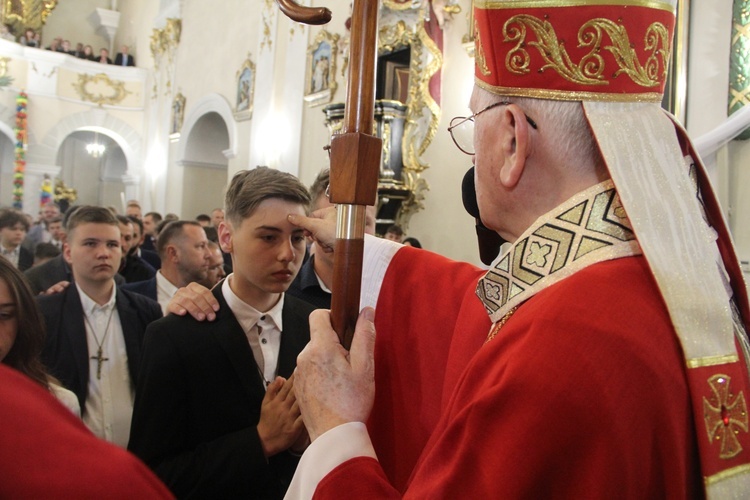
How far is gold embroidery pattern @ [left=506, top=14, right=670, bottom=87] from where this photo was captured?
105cm

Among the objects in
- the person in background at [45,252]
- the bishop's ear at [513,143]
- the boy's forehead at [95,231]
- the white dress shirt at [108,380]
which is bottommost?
the white dress shirt at [108,380]

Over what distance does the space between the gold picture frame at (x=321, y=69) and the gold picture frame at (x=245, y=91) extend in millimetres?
1964

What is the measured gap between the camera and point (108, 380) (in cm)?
265

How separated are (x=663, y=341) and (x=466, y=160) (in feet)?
18.8

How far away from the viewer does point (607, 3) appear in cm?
104

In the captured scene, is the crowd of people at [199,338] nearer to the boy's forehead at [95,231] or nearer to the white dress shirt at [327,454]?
the boy's forehead at [95,231]

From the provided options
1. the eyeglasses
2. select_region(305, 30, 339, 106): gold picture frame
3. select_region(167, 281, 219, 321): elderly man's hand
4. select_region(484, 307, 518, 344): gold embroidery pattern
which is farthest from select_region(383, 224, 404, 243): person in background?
select_region(484, 307, 518, 344): gold embroidery pattern

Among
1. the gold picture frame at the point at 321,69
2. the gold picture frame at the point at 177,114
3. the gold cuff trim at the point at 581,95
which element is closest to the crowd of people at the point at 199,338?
the gold cuff trim at the point at 581,95

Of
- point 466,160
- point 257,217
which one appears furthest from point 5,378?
point 466,160

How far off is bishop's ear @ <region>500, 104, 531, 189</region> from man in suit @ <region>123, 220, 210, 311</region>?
3221 millimetres

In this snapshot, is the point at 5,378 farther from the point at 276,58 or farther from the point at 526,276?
the point at 276,58

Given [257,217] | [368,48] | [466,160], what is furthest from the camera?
[466,160]

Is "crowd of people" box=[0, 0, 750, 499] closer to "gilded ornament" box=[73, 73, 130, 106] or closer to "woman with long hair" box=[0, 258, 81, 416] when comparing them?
"woman with long hair" box=[0, 258, 81, 416]

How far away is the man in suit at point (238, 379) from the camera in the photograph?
158 cm
